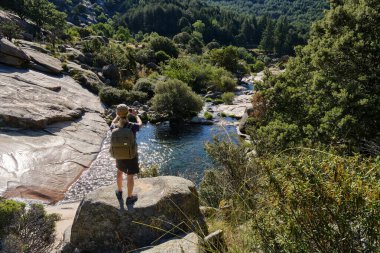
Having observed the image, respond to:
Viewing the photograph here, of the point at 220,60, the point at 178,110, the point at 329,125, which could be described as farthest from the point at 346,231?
the point at 220,60

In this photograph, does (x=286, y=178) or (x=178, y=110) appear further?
(x=178, y=110)

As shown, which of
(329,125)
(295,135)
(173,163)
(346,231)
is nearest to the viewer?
(346,231)

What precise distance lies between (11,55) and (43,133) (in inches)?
480

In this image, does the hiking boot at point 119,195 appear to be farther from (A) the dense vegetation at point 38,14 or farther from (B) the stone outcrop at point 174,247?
(A) the dense vegetation at point 38,14

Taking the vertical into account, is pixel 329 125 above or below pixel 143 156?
above

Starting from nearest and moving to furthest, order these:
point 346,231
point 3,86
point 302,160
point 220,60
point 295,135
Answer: point 346,231 < point 302,160 < point 295,135 < point 3,86 < point 220,60

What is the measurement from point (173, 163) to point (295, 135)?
11.4 meters

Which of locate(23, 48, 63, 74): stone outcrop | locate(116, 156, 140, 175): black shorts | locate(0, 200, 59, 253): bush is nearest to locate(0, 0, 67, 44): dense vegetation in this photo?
locate(23, 48, 63, 74): stone outcrop

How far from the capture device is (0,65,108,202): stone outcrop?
58.5ft

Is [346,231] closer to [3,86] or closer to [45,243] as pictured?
[45,243]

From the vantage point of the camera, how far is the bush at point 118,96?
36.7 meters

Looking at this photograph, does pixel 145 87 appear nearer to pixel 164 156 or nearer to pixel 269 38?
pixel 164 156

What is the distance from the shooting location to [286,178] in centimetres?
258

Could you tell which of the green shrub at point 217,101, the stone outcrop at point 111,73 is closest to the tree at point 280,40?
the green shrub at point 217,101
